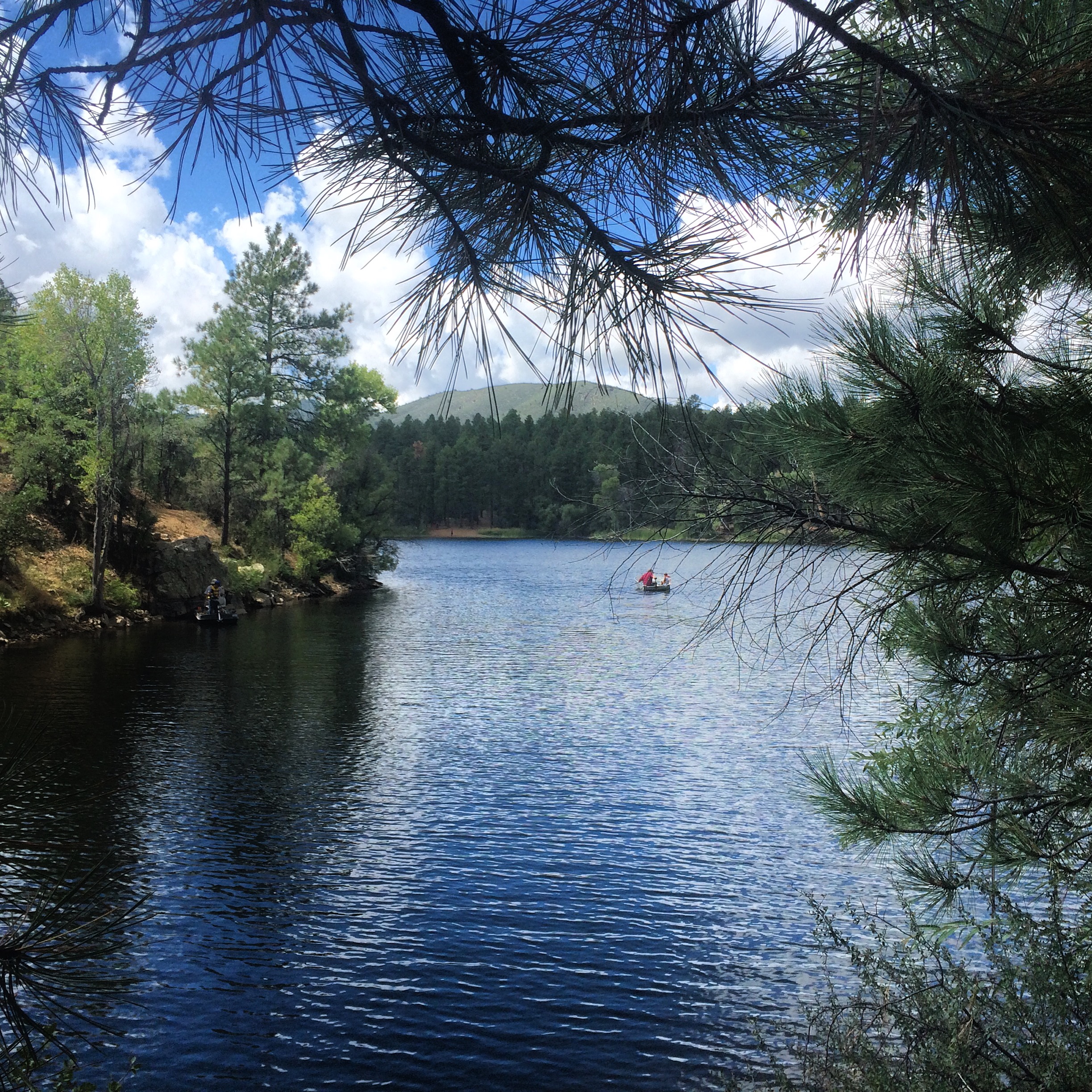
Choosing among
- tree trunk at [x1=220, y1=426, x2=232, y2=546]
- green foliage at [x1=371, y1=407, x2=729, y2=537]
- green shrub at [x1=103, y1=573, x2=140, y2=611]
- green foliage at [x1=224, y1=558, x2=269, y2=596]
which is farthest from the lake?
tree trunk at [x1=220, y1=426, x2=232, y2=546]

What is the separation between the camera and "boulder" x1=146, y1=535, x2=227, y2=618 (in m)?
34.6

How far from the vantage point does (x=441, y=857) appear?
39.7ft

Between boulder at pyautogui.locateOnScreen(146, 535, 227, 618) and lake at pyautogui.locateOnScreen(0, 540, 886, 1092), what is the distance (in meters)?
9.47

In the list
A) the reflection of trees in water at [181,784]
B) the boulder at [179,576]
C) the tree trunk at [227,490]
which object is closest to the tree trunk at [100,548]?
the boulder at [179,576]

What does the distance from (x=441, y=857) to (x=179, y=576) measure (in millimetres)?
26722

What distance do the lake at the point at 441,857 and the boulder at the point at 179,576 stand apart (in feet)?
31.1

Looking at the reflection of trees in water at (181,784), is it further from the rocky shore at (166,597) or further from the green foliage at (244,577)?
the green foliage at (244,577)

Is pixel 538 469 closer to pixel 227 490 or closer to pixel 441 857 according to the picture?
pixel 227 490

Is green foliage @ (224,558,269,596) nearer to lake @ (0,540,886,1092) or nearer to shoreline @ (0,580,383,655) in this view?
shoreline @ (0,580,383,655)

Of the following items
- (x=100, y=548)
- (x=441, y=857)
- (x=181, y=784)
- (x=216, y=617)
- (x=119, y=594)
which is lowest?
→ (x=441, y=857)

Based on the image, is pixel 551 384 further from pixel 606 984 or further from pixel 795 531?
pixel 606 984

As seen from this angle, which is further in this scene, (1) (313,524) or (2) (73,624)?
(1) (313,524)

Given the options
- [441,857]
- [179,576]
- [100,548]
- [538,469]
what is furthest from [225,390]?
→ [538,469]

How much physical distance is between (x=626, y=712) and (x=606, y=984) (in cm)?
1150
